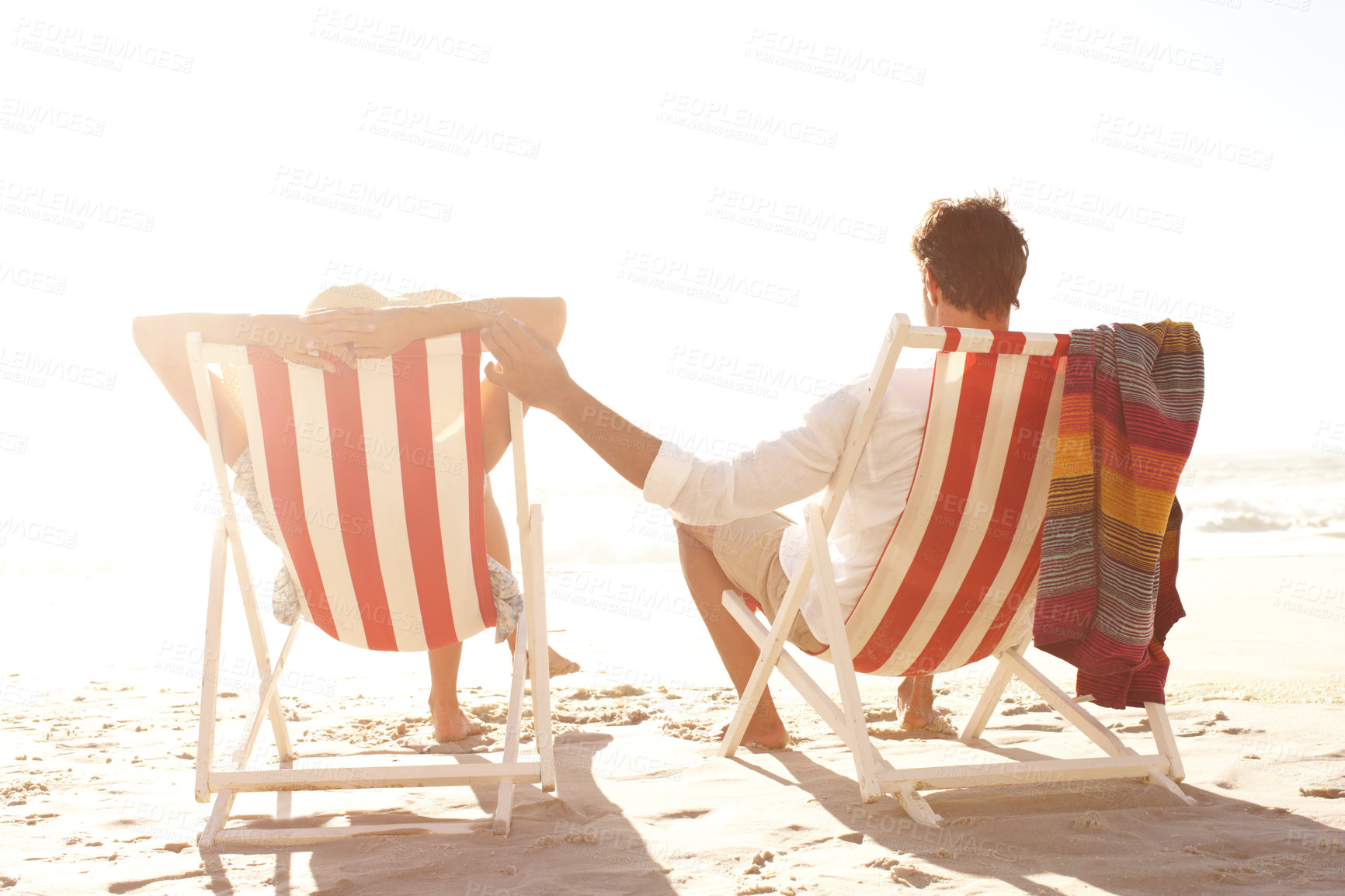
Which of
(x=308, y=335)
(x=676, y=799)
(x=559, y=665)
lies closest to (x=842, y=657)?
(x=676, y=799)

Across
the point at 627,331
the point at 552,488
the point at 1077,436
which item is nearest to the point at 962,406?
the point at 1077,436

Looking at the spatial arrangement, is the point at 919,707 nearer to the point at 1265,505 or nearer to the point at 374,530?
the point at 374,530

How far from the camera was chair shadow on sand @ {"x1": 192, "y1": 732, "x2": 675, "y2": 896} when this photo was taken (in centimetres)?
185

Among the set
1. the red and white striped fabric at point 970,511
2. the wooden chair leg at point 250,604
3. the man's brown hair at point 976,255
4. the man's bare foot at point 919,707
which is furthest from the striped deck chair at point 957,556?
the wooden chair leg at point 250,604

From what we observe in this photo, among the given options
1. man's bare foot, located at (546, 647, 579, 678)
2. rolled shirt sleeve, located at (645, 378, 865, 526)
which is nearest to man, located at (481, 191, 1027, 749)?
rolled shirt sleeve, located at (645, 378, 865, 526)

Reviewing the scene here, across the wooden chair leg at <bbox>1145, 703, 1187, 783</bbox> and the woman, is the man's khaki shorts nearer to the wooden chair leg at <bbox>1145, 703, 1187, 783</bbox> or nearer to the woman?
the woman

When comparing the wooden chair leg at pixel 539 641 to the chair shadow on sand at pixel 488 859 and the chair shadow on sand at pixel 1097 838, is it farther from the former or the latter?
the chair shadow on sand at pixel 1097 838

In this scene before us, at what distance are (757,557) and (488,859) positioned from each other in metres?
1.13

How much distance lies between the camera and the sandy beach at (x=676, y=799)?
188 centimetres

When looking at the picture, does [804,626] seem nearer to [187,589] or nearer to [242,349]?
[242,349]

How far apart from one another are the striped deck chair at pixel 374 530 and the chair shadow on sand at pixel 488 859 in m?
0.06

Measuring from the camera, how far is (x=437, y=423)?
7.51 ft

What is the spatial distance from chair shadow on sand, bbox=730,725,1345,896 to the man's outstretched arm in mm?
1002

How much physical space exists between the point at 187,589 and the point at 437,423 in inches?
234
